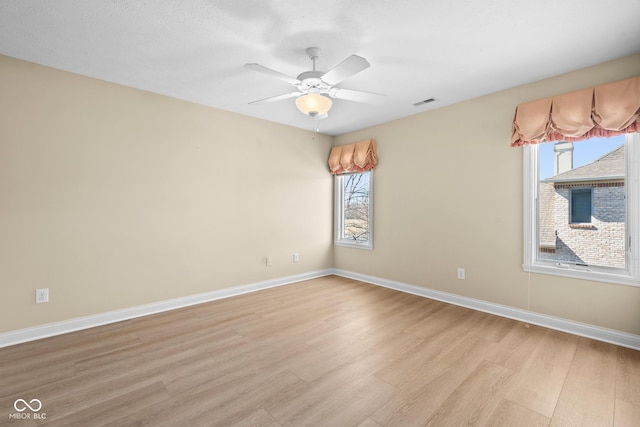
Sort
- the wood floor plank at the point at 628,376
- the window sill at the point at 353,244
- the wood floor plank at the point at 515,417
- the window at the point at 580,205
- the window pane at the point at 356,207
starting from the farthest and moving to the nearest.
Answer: the window pane at the point at 356,207, the window sill at the point at 353,244, the window at the point at 580,205, the wood floor plank at the point at 628,376, the wood floor plank at the point at 515,417

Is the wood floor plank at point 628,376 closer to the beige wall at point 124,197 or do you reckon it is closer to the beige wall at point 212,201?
the beige wall at point 212,201

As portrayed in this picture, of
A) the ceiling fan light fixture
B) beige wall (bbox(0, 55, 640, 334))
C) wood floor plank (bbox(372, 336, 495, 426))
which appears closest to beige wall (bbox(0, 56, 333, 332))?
beige wall (bbox(0, 55, 640, 334))

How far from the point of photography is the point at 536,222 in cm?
302

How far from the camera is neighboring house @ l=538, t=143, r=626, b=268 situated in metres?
2.61

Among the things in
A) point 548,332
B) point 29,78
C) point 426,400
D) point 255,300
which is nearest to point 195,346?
point 255,300

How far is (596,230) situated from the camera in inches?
107

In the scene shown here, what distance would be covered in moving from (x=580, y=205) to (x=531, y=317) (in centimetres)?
124

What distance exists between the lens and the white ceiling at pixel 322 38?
1908 mm

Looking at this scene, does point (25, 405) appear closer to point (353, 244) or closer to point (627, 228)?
point (353, 244)

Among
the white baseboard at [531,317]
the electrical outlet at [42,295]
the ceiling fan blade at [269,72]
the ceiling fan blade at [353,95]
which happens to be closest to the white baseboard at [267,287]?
the white baseboard at [531,317]

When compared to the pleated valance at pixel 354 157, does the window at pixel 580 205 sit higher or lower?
lower

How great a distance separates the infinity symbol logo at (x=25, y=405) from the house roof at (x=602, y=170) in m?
4.61

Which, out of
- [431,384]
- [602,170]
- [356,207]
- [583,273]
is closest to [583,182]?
[602,170]

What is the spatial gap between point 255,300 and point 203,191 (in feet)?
5.18
